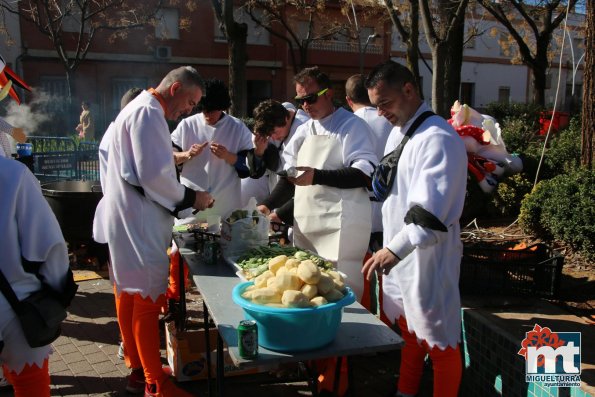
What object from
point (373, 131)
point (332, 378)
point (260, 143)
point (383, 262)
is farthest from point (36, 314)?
point (373, 131)

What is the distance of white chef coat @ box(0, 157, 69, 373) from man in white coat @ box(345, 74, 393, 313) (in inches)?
89.6

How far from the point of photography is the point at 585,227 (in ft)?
15.4

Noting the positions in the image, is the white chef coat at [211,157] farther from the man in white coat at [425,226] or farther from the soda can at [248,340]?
the soda can at [248,340]

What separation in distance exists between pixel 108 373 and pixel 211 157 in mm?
1861

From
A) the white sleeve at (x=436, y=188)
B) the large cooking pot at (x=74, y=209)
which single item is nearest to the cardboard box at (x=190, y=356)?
the white sleeve at (x=436, y=188)

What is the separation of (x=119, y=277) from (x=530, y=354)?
7.90 ft

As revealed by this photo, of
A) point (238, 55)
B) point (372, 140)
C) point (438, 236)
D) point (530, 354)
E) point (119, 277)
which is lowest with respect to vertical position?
point (530, 354)

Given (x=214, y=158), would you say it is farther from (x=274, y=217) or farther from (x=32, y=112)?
(x=32, y=112)

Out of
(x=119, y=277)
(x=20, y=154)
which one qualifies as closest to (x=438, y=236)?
(x=119, y=277)

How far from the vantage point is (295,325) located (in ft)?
7.41

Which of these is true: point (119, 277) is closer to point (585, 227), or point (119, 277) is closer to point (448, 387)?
point (448, 387)

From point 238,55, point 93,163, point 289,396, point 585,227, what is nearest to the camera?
point 289,396

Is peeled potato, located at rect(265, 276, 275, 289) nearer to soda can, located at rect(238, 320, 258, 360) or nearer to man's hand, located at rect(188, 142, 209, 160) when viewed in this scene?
soda can, located at rect(238, 320, 258, 360)

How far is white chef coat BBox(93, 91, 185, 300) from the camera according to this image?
3.21m
